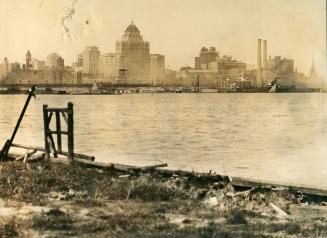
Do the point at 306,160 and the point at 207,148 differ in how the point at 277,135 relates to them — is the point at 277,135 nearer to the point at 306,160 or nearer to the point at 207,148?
the point at 207,148

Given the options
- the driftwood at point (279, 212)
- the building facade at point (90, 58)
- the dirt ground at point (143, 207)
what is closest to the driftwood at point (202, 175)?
the dirt ground at point (143, 207)

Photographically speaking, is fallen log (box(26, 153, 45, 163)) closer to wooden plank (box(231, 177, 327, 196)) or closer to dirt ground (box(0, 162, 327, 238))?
dirt ground (box(0, 162, 327, 238))

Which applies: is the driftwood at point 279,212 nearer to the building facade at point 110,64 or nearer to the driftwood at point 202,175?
the driftwood at point 202,175

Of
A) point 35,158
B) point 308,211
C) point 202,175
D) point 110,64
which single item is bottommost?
point 308,211

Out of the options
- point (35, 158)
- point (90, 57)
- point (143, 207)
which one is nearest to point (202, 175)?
point (143, 207)

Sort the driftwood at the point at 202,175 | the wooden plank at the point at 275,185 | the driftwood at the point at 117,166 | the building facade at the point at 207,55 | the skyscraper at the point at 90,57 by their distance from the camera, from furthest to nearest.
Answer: the skyscraper at the point at 90,57
the building facade at the point at 207,55
the driftwood at the point at 117,166
the driftwood at the point at 202,175
the wooden plank at the point at 275,185

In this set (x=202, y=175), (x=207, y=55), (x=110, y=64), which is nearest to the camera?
(x=202, y=175)

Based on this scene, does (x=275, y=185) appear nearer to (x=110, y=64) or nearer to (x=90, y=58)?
(x=90, y=58)

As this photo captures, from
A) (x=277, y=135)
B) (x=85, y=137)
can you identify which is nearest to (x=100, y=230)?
(x=85, y=137)

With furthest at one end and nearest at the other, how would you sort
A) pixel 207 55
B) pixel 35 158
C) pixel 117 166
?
1. pixel 207 55
2. pixel 35 158
3. pixel 117 166
